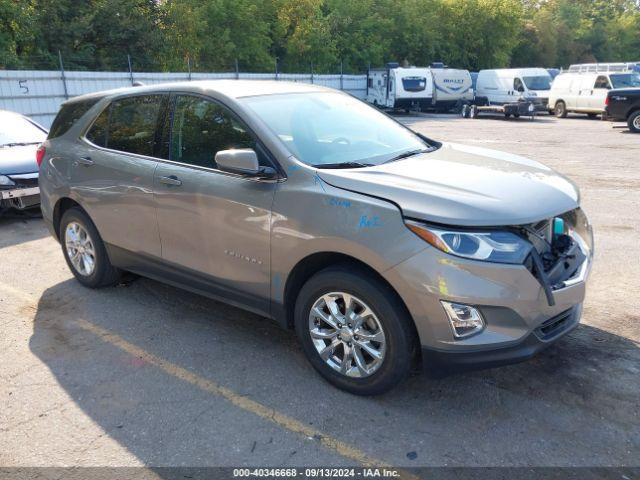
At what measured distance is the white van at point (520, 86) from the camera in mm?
25953

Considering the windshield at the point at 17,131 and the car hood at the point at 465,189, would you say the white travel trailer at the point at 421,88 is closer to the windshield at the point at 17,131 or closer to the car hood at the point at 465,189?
the windshield at the point at 17,131

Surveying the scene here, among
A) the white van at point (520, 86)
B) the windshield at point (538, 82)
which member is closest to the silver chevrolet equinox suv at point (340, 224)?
the white van at point (520, 86)

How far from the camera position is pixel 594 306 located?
15.0ft

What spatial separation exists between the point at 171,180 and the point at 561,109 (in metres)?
25.0

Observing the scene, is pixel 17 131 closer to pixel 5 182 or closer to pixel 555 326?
pixel 5 182

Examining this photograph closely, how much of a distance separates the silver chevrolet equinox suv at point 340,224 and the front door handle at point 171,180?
1 centimetres

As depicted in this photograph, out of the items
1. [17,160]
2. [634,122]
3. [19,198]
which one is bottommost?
[634,122]

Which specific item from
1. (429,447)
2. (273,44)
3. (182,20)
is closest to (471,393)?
(429,447)

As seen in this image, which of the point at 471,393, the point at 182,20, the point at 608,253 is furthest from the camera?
the point at 182,20

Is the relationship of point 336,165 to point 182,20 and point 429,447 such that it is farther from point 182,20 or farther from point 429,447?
point 182,20

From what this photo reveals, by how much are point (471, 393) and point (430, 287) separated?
0.91 m

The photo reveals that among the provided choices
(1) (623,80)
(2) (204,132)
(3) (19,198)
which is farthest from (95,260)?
(1) (623,80)

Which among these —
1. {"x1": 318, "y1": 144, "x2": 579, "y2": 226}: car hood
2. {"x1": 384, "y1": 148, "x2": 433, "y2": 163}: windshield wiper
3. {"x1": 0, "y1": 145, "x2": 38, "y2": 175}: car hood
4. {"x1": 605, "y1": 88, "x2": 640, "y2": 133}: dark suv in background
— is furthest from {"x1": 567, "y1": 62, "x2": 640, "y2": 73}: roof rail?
{"x1": 318, "y1": 144, "x2": 579, "y2": 226}: car hood

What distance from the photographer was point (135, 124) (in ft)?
14.9
